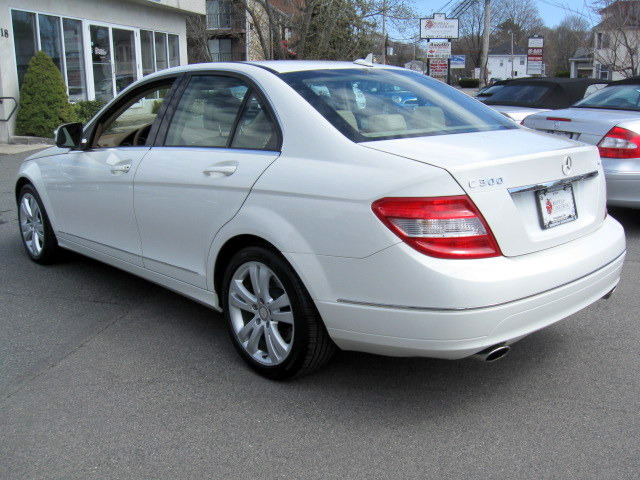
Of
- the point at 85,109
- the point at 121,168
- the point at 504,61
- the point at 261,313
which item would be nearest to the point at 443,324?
the point at 261,313

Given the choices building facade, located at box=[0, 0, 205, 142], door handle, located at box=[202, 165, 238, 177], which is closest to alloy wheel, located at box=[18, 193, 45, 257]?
door handle, located at box=[202, 165, 238, 177]

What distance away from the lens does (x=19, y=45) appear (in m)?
15.4

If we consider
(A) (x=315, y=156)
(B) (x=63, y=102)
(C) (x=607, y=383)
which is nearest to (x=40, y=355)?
(A) (x=315, y=156)

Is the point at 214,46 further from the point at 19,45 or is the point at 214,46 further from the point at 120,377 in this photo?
the point at 120,377

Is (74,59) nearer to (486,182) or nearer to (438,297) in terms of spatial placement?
(486,182)

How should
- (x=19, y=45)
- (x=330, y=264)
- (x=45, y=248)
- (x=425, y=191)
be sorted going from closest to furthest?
(x=425, y=191) → (x=330, y=264) → (x=45, y=248) → (x=19, y=45)

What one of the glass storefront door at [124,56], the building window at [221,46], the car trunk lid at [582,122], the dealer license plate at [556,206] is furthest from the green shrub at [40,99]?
the building window at [221,46]

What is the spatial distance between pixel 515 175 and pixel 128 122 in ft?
9.93

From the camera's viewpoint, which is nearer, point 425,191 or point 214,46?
point 425,191

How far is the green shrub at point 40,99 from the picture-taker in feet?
49.3

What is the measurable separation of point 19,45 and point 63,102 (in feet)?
5.19

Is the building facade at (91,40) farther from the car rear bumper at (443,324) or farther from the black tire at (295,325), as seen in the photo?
the car rear bumper at (443,324)

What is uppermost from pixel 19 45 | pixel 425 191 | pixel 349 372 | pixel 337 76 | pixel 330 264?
pixel 19 45

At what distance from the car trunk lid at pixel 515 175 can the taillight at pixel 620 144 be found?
3.03 meters
